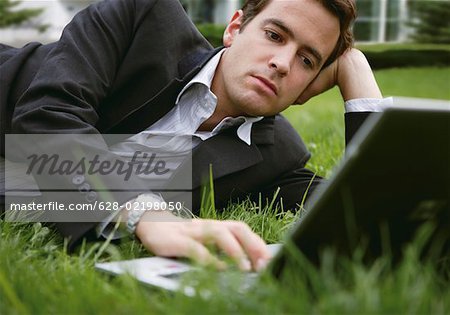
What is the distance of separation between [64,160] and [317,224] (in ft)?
3.41

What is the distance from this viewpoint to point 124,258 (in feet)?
6.63

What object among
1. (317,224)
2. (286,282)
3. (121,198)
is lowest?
(121,198)

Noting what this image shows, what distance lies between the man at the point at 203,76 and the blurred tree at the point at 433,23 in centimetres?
2200

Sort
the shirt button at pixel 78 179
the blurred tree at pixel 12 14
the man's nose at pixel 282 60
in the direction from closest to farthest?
1. the shirt button at pixel 78 179
2. the man's nose at pixel 282 60
3. the blurred tree at pixel 12 14

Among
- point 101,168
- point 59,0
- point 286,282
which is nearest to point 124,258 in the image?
point 101,168

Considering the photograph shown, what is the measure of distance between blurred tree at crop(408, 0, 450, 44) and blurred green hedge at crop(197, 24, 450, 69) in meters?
0.45

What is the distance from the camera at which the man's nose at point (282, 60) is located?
2.59m

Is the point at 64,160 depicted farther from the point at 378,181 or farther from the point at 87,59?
the point at 378,181

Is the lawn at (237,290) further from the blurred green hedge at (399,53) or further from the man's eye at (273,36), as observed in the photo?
the blurred green hedge at (399,53)

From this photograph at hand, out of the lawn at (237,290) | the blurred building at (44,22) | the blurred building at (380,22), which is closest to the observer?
the lawn at (237,290)

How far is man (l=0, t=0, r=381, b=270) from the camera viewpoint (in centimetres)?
261

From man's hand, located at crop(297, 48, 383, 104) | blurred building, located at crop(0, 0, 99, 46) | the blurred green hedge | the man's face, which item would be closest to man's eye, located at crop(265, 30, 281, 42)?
the man's face

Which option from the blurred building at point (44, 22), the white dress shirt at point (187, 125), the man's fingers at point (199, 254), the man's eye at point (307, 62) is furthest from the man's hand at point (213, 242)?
the blurred building at point (44, 22)

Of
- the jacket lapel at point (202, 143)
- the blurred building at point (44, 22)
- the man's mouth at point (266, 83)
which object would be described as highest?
the man's mouth at point (266, 83)
